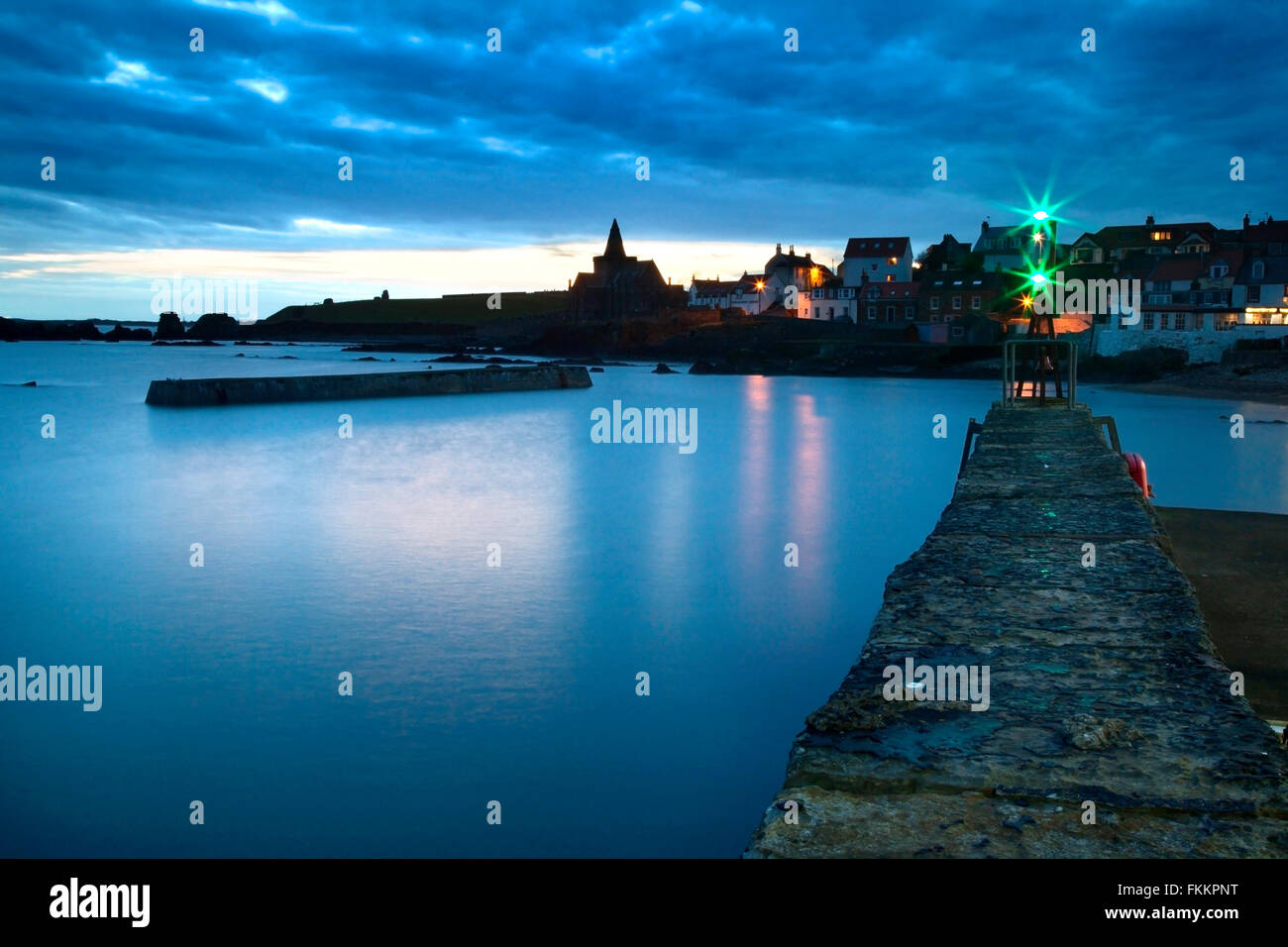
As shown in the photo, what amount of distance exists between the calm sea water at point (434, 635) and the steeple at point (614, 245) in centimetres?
11054

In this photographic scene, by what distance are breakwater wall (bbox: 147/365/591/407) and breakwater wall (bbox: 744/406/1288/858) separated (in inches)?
1826

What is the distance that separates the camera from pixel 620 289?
133500 mm

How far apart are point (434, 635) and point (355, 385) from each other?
4525cm

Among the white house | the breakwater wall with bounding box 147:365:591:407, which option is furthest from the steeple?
the breakwater wall with bounding box 147:365:591:407

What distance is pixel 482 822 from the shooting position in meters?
6.74

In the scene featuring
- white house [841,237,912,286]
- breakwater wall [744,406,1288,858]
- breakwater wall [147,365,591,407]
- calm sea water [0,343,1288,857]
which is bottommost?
calm sea water [0,343,1288,857]

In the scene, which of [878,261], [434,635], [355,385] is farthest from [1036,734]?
[878,261]

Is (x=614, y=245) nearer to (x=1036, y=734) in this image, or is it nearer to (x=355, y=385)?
(x=355, y=385)

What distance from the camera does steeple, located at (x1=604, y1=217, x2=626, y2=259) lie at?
451 feet

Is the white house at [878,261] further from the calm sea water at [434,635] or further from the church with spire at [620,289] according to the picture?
the calm sea water at [434,635]

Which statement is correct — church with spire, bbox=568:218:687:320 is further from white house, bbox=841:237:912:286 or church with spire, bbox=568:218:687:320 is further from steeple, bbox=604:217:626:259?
white house, bbox=841:237:912:286

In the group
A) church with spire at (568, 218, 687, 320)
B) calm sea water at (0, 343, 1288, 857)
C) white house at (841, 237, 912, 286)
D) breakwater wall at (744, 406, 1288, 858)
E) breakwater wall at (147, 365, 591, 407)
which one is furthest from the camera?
church with spire at (568, 218, 687, 320)

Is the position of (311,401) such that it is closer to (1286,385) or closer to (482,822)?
(482,822)
